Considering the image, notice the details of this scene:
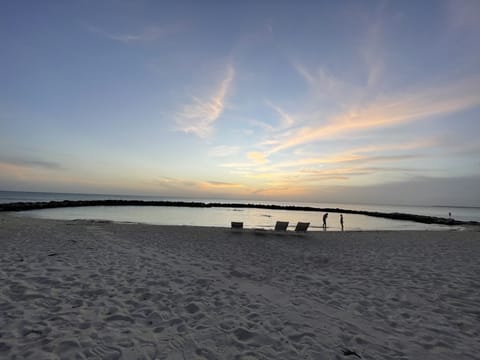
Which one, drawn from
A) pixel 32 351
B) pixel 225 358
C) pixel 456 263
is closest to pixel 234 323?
pixel 225 358

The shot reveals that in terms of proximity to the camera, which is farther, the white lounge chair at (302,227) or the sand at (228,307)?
the white lounge chair at (302,227)

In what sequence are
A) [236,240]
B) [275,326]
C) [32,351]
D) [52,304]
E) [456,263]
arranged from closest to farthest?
[32,351] < [275,326] < [52,304] < [456,263] < [236,240]

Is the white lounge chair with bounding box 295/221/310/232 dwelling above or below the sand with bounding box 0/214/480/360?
above

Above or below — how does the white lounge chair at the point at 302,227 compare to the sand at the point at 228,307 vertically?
above

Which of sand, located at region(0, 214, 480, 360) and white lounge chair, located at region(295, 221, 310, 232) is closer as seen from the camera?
sand, located at region(0, 214, 480, 360)

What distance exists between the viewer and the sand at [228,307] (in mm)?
3570

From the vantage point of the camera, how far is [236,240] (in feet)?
44.9

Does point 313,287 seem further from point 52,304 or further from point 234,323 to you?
point 52,304

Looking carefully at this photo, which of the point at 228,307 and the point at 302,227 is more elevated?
the point at 302,227

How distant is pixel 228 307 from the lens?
4.96 meters

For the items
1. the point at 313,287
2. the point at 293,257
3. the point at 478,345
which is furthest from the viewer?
the point at 293,257

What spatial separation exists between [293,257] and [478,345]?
6328 millimetres

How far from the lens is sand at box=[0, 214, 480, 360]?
11.7ft

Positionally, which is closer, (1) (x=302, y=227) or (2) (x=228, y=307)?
(2) (x=228, y=307)
